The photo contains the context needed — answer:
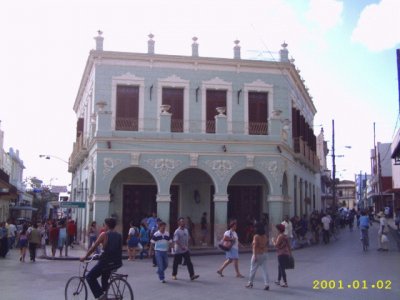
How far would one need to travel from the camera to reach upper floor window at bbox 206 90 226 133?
24469 mm

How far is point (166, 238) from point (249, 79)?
13.4 meters

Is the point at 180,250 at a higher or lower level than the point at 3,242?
higher

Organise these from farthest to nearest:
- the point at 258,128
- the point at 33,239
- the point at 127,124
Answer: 1. the point at 258,128
2. the point at 127,124
3. the point at 33,239

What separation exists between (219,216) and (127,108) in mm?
6759

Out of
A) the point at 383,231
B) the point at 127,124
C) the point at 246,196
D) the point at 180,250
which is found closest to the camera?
the point at 180,250

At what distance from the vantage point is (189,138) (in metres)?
22.7

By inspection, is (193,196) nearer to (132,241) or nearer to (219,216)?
(219,216)

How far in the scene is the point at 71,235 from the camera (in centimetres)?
2380

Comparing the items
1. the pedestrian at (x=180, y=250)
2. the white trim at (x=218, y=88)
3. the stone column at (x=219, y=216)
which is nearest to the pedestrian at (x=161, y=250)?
the pedestrian at (x=180, y=250)

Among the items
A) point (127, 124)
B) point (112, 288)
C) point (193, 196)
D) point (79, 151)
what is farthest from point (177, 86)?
point (112, 288)

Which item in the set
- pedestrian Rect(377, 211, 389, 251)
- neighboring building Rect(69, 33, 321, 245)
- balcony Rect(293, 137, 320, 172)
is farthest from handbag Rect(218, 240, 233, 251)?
balcony Rect(293, 137, 320, 172)

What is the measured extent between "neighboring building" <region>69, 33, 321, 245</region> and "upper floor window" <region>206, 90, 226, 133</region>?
0.16 feet

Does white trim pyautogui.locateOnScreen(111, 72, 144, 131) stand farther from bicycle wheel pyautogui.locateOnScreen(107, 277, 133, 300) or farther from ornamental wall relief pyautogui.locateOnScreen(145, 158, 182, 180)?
bicycle wheel pyautogui.locateOnScreen(107, 277, 133, 300)

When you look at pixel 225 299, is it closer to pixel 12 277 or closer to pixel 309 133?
pixel 12 277
